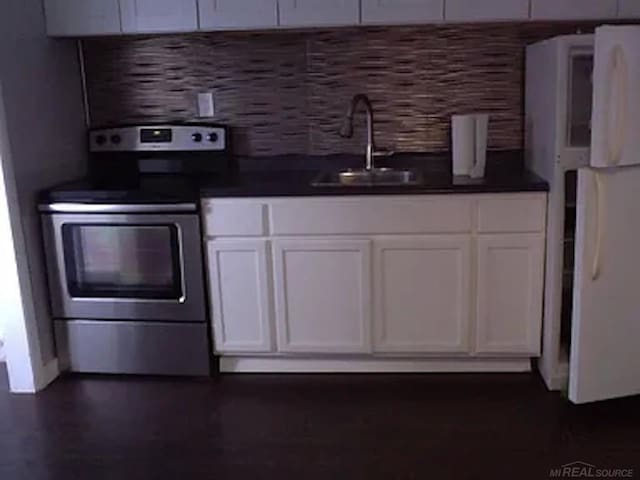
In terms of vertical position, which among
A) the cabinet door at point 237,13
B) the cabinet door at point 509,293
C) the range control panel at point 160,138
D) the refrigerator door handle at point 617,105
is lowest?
the cabinet door at point 509,293

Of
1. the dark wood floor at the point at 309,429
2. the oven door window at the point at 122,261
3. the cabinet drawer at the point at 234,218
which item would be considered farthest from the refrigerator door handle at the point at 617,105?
the oven door window at the point at 122,261

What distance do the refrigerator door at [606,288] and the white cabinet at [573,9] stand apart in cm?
86

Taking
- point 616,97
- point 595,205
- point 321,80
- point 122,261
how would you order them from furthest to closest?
1. point 321,80
2. point 122,261
3. point 595,205
4. point 616,97

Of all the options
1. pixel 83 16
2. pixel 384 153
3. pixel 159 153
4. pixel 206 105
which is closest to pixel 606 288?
pixel 384 153

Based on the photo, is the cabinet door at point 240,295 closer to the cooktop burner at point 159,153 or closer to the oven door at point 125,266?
the oven door at point 125,266

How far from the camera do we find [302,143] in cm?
346

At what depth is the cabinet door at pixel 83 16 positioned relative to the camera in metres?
3.10

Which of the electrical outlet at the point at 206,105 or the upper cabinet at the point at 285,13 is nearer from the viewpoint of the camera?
the upper cabinet at the point at 285,13

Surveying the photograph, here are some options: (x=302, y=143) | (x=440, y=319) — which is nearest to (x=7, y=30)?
(x=302, y=143)

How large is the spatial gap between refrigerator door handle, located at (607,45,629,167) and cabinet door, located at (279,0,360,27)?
3.77 feet

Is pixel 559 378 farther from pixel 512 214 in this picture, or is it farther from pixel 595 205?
pixel 595 205

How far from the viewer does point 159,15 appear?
10.1 ft

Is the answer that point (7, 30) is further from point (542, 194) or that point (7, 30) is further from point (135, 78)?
point (542, 194)

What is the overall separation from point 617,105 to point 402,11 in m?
1.07
